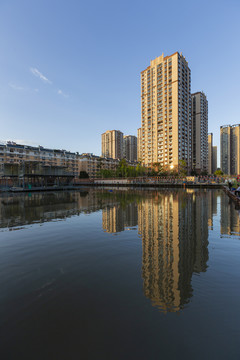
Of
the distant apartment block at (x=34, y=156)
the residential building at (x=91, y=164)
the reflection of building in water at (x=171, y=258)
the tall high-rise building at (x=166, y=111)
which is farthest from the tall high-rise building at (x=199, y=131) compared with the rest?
the reflection of building in water at (x=171, y=258)

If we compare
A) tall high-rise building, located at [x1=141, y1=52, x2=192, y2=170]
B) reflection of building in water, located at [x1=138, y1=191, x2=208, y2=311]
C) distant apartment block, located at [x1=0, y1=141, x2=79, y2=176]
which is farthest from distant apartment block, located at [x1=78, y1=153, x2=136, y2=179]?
reflection of building in water, located at [x1=138, y1=191, x2=208, y2=311]

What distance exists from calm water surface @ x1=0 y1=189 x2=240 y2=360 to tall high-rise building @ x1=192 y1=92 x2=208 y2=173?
154 m

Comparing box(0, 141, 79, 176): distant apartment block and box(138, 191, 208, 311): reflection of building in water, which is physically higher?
box(0, 141, 79, 176): distant apartment block

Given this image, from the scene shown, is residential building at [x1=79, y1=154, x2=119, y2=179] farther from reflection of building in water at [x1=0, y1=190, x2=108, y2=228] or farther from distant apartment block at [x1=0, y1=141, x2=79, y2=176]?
reflection of building in water at [x1=0, y1=190, x2=108, y2=228]

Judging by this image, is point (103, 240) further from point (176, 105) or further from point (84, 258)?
point (176, 105)

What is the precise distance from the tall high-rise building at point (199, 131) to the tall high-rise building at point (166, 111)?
26.6m

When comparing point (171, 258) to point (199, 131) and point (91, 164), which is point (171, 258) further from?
point (199, 131)

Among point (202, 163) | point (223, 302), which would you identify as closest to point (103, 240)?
point (223, 302)

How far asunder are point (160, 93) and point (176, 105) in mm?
17447

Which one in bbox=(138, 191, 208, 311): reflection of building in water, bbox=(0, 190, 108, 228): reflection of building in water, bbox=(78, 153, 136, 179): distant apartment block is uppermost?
bbox=(78, 153, 136, 179): distant apartment block

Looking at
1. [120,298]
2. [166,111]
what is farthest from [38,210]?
[166,111]

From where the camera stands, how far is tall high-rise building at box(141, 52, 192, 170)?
400ft

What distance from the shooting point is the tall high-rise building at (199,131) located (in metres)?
153

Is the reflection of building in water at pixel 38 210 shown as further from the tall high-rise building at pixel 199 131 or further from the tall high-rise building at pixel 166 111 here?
the tall high-rise building at pixel 199 131
